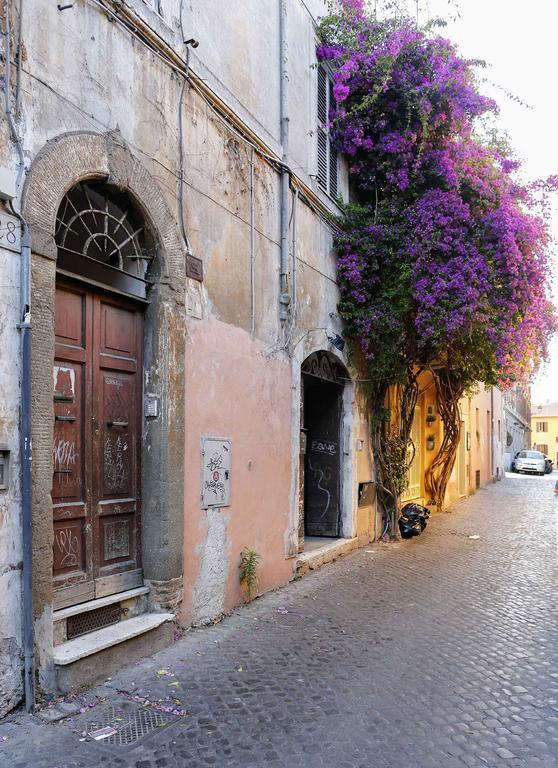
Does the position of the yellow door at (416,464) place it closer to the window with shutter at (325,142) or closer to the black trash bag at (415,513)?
the black trash bag at (415,513)

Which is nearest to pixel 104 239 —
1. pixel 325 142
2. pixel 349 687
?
pixel 349 687

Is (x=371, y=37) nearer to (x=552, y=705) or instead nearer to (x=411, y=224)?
(x=411, y=224)

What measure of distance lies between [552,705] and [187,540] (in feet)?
9.84

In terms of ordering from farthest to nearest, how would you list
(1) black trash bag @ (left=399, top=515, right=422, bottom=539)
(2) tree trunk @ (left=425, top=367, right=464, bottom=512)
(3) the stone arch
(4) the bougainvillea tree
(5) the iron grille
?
(2) tree trunk @ (left=425, top=367, right=464, bottom=512) < (1) black trash bag @ (left=399, top=515, right=422, bottom=539) < (4) the bougainvillea tree < (5) the iron grille < (3) the stone arch

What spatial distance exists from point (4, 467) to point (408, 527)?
865cm

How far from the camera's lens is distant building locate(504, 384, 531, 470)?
124 ft

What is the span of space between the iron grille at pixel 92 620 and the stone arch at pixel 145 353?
413 millimetres

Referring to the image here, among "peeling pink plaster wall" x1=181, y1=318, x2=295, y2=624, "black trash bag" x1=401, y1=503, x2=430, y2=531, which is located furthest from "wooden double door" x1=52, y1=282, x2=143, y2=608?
"black trash bag" x1=401, y1=503, x2=430, y2=531

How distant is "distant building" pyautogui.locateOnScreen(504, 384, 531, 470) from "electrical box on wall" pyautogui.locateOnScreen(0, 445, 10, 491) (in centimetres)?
3025

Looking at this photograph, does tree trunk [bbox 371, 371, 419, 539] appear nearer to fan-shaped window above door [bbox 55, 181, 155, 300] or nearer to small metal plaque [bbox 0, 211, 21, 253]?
fan-shaped window above door [bbox 55, 181, 155, 300]

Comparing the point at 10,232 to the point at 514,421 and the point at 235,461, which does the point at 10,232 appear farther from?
the point at 514,421

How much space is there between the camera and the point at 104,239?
496 cm

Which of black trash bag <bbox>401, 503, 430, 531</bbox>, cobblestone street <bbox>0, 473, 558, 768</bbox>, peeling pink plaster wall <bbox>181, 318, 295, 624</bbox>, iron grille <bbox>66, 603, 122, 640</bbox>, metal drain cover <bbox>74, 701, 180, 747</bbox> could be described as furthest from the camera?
black trash bag <bbox>401, 503, 430, 531</bbox>

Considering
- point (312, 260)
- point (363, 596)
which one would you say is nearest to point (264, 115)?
point (312, 260)
